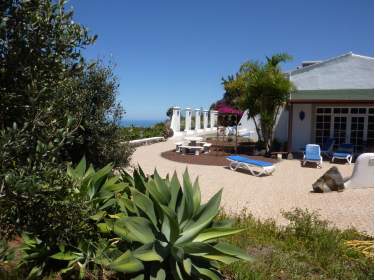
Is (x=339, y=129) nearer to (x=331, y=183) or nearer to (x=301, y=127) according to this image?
(x=301, y=127)

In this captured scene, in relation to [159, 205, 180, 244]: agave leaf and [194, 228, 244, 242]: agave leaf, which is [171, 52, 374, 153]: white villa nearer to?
[194, 228, 244, 242]: agave leaf

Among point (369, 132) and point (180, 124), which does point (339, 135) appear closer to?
point (369, 132)

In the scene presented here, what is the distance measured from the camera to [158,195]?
3.47 meters

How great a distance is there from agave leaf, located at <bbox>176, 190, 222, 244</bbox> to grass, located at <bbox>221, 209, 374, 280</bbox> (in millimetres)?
803

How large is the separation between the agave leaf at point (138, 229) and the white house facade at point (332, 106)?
16.6 meters

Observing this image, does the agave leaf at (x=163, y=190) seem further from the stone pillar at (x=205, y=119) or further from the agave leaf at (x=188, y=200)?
the stone pillar at (x=205, y=119)

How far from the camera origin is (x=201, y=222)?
11.2ft

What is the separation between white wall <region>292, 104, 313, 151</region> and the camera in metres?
20.5

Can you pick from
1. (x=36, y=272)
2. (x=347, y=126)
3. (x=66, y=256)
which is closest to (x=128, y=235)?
(x=66, y=256)

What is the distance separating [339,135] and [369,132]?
161 cm

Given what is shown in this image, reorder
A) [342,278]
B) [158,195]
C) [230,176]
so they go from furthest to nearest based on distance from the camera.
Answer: [230,176] < [342,278] < [158,195]

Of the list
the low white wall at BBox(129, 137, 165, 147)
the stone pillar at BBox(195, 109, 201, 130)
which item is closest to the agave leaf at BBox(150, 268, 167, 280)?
the low white wall at BBox(129, 137, 165, 147)

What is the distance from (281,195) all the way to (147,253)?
805 cm

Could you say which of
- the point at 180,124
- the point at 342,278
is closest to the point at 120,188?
the point at 342,278
